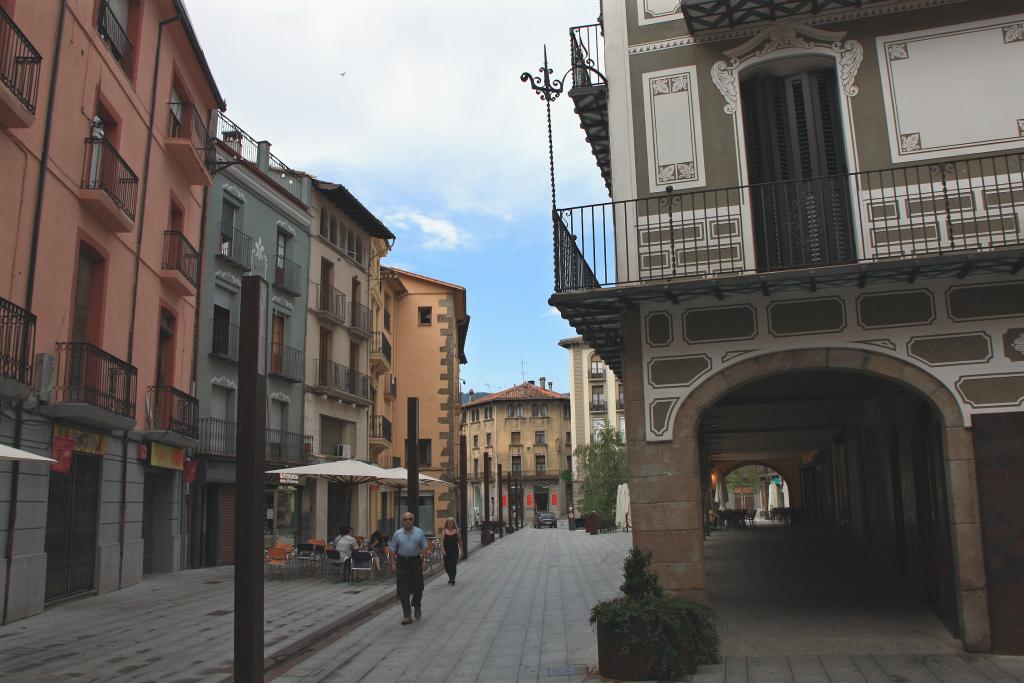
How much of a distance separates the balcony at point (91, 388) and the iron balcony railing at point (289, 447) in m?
11.9

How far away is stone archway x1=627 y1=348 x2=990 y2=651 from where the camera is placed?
8.54 meters

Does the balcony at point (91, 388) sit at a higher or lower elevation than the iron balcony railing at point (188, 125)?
lower

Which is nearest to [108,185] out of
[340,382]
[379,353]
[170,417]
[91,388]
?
[91,388]

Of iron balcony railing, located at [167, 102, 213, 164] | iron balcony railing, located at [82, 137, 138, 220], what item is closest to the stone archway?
iron balcony railing, located at [82, 137, 138, 220]

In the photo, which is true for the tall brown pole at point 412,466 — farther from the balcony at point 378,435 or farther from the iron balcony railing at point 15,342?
the balcony at point 378,435

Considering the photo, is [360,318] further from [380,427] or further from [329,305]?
[380,427]

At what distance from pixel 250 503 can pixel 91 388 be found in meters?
10.2

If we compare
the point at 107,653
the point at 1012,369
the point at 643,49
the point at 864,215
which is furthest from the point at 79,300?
the point at 1012,369

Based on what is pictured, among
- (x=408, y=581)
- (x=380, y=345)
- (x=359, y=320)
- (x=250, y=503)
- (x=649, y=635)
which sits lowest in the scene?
(x=649, y=635)

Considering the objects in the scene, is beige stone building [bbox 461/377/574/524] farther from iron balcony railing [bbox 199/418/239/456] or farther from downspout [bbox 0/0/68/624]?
downspout [bbox 0/0/68/624]

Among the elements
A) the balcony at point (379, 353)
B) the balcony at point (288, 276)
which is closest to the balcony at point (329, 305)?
the balcony at point (288, 276)

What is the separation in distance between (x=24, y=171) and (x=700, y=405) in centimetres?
1066

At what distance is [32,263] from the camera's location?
1326 cm

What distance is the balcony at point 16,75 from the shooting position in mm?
11875
